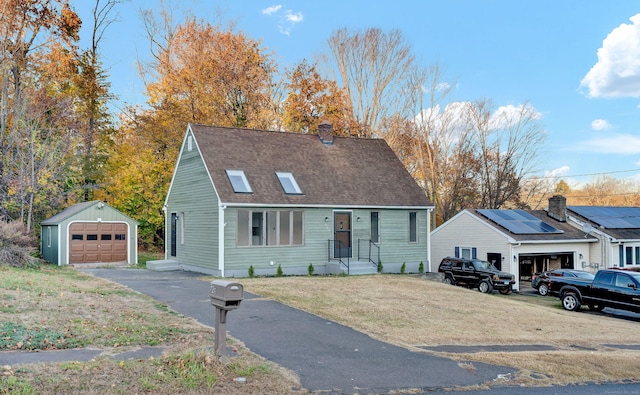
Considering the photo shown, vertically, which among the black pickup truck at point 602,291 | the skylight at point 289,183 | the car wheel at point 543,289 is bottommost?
the car wheel at point 543,289

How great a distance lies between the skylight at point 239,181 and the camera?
23.9 meters

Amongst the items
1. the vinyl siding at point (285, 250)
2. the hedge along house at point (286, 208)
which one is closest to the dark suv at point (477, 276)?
the hedge along house at point (286, 208)

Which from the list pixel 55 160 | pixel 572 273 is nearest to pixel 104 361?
pixel 572 273

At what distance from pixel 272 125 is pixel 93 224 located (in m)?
16.1

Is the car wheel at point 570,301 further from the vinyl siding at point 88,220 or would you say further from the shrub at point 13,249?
the shrub at point 13,249

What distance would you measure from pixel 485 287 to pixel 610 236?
10.8 m

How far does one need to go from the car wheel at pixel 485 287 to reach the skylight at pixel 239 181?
11.5 m

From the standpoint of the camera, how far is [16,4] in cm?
3325

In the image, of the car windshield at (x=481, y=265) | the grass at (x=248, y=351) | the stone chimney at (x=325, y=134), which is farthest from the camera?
the stone chimney at (x=325, y=134)

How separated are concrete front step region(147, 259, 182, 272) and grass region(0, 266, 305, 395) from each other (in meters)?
10.8

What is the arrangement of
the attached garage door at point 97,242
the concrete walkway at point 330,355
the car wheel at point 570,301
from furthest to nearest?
the attached garage door at point 97,242 → the car wheel at point 570,301 → the concrete walkway at point 330,355

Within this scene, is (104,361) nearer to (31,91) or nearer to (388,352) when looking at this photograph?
(388,352)

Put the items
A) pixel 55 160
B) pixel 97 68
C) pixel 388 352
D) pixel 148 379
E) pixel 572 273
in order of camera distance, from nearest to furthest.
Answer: pixel 148 379 → pixel 388 352 → pixel 572 273 → pixel 55 160 → pixel 97 68

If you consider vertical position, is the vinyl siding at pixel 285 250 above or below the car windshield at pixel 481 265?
above
